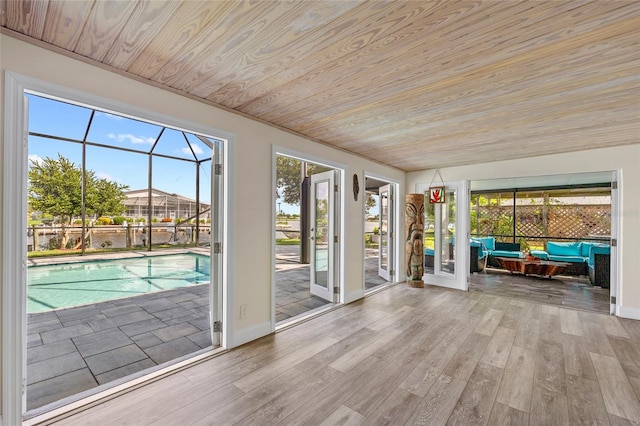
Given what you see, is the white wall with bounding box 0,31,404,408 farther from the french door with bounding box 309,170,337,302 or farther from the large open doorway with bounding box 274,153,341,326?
the french door with bounding box 309,170,337,302

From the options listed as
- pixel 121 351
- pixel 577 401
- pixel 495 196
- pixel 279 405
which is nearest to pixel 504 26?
pixel 577 401

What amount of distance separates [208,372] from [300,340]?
36.0 inches

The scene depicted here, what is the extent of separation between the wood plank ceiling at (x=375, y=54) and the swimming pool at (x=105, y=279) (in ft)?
12.4

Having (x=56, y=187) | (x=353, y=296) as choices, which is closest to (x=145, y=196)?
(x=56, y=187)

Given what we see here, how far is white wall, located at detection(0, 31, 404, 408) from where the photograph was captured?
5.50 feet

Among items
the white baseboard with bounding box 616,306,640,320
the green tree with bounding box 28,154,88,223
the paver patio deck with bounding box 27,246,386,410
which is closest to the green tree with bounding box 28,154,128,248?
the green tree with bounding box 28,154,88,223

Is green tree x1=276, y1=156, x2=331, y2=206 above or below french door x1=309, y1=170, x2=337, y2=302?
above

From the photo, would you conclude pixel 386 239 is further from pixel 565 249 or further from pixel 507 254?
pixel 565 249

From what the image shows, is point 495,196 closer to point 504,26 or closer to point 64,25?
point 504,26

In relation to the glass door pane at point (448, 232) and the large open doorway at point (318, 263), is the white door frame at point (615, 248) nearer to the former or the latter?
the glass door pane at point (448, 232)

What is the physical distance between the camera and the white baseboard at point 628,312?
137 inches

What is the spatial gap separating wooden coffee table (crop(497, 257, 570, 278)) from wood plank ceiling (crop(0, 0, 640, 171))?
12.5 ft

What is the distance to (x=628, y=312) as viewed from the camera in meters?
3.53

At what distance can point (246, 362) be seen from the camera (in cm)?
234
